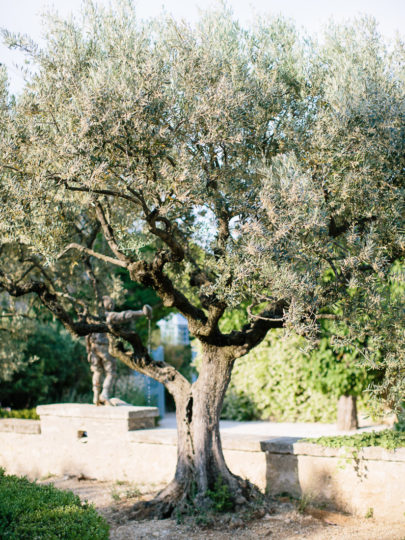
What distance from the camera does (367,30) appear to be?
6.44m

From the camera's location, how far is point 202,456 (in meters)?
7.11

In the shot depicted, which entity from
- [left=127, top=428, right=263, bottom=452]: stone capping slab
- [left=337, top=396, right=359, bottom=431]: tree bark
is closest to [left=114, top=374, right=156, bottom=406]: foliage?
[left=127, top=428, right=263, bottom=452]: stone capping slab

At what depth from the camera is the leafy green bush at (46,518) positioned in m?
4.68

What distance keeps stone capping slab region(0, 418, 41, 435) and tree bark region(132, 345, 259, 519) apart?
12.5 ft

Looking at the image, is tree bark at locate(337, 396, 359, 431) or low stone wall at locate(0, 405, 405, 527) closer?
low stone wall at locate(0, 405, 405, 527)

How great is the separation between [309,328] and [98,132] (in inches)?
107

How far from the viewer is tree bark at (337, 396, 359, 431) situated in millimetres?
10855

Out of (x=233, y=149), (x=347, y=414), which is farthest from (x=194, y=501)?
(x=347, y=414)

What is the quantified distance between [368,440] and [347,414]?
3756mm

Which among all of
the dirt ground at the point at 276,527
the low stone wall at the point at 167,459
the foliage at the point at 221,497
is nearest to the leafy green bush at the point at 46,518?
the dirt ground at the point at 276,527

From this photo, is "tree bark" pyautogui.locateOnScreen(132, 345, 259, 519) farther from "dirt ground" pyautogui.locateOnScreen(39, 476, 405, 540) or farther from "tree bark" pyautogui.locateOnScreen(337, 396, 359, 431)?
"tree bark" pyautogui.locateOnScreen(337, 396, 359, 431)

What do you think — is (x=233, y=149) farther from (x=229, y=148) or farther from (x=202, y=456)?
(x=202, y=456)

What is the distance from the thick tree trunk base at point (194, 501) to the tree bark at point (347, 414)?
13.1 feet

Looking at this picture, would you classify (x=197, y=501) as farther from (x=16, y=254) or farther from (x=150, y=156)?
(x=16, y=254)
